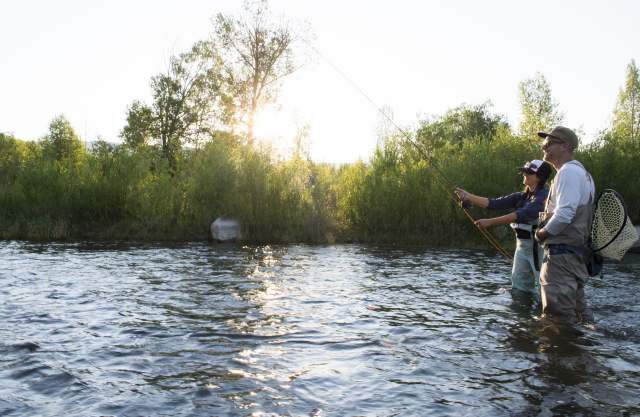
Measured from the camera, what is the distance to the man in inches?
Answer: 257

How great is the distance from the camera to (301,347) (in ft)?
22.9

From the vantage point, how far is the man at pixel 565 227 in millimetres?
6523

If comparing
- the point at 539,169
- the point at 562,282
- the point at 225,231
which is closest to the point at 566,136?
the point at 539,169

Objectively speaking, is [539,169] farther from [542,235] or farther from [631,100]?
[631,100]

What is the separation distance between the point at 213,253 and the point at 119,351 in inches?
396

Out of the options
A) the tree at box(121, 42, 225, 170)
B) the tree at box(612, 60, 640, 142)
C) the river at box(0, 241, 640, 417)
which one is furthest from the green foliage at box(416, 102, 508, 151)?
the river at box(0, 241, 640, 417)

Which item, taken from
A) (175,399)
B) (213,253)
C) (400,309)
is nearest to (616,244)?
(400,309)

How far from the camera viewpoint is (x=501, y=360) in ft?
21.2

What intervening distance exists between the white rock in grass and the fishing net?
14633 millimetres

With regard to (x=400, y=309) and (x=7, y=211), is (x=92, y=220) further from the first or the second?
(x=400, y=309)

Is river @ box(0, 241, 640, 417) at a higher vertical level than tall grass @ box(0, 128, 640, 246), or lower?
lower

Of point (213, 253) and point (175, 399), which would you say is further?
point (213, 253)

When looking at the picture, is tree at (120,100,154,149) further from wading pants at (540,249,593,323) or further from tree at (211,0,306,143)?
wading pants at (540,249,593,323)

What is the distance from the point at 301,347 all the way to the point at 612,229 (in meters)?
4.12
